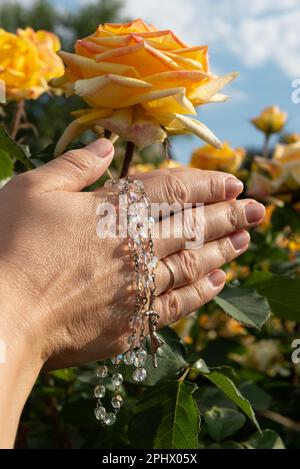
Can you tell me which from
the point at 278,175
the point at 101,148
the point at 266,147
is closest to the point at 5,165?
the point at 101,148

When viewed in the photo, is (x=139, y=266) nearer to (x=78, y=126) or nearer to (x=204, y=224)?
(x=204, y=224)

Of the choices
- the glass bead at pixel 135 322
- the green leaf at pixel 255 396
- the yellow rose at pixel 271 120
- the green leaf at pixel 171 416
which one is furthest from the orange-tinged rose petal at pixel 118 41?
the yellow rose at pixel 271 120

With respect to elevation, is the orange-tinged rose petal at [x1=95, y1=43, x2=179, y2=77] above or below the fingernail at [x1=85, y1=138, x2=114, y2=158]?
above

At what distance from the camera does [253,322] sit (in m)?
0.84

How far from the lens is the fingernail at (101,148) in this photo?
75 centimetres

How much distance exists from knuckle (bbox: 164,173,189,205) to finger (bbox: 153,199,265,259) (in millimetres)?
19

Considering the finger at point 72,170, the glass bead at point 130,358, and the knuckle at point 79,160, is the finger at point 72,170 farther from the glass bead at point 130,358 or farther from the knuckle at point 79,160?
the glass bead at point 130,358

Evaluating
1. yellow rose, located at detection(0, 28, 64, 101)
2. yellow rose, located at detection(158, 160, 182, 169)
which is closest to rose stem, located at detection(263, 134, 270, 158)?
yellow rose, located at detection(158, 160, 182, 169)

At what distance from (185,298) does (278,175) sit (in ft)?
2.42

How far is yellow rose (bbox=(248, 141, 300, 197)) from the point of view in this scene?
1418 millimetres

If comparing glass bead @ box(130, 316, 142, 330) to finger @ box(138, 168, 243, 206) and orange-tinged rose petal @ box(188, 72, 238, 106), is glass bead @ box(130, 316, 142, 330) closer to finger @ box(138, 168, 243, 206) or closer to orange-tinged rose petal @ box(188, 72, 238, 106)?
finger @ box(138, 168, 243, 206)

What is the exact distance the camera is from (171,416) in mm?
824

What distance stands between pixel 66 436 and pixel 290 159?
762 mm

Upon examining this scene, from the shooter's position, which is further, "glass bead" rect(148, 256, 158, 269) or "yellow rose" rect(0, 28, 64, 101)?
"yellow rose" rect(0, 28, 64, 101)
